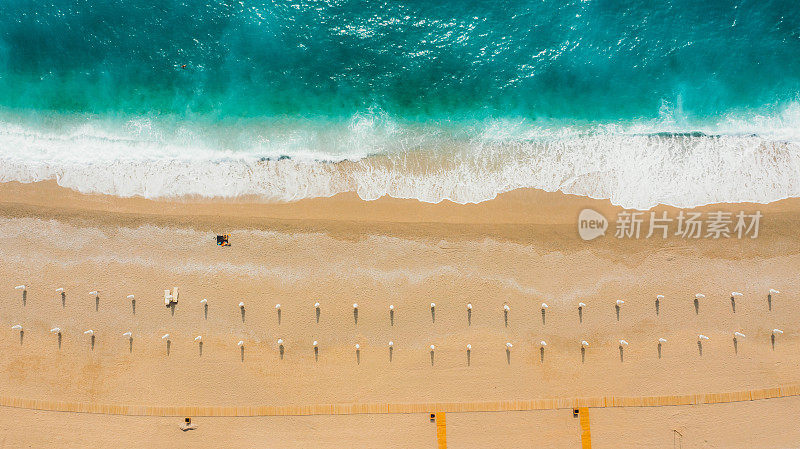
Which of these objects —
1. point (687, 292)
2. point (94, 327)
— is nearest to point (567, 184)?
point (687, 292)

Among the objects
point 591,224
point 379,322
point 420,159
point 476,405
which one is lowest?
point 476,405

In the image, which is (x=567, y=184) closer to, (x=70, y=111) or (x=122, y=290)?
(x=122, y=290)

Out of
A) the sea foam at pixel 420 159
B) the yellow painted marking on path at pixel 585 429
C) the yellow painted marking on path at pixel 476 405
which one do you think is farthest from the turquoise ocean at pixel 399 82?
the yellow painted marking on path at pixel 585 429

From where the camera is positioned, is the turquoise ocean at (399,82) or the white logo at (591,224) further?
the turquoise ocean at (399,82)

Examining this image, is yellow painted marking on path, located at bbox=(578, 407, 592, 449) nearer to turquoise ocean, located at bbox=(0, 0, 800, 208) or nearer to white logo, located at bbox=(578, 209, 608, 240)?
white logo, located at bbox=(578, 209, 608, 240)

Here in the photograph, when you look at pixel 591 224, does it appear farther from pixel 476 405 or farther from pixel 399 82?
pixel 399 82

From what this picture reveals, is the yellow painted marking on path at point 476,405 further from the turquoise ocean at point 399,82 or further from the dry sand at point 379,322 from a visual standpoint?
the turquoise ocean at point 399,82

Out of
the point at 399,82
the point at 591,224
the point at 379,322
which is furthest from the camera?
the point at 399,82

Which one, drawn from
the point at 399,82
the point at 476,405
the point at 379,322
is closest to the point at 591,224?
Answer: the point at 476,405
